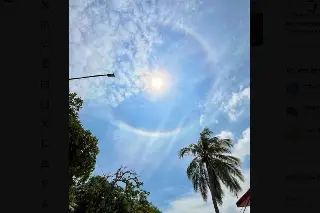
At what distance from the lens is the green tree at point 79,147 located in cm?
2883

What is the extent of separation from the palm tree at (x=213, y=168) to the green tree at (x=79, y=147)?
40.3 feet

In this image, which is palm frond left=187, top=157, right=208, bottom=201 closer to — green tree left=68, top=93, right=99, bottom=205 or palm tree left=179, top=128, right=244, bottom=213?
palm tree left=179, top=128, right=244, bottom=213

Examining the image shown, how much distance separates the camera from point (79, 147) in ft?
96.1

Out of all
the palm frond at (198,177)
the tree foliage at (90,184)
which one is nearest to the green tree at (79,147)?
the tree foliage at (90,184)

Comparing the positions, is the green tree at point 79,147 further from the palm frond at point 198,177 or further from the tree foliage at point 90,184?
the palm frond at point 198,177

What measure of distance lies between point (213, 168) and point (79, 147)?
15767mm

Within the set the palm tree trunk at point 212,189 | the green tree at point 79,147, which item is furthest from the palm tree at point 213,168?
the green tree at point 79,147

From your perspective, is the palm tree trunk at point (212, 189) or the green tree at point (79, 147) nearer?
the green tree at point (79, 147)

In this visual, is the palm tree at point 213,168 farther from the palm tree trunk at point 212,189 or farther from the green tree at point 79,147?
the green tree at point 79,147

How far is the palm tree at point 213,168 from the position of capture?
36.8m

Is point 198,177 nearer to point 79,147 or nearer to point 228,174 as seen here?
point 228,174
